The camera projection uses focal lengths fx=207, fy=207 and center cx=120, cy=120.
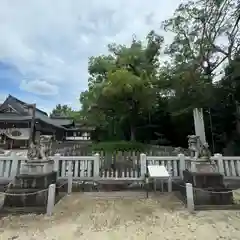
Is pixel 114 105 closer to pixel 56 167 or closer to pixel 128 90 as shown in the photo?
pixel 128 90

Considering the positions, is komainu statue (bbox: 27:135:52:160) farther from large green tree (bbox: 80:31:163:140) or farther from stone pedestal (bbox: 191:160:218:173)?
large green tree (bbox: 80:31:163:140)

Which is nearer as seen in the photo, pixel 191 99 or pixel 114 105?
pixel 191 99

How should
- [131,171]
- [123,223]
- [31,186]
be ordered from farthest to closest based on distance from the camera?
[131,171] → [31,186] → [123,223]

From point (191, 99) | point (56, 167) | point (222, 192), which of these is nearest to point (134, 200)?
point (222, 192)

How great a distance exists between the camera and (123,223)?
3822mm

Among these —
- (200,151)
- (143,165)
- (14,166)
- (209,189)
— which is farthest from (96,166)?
(209,189)

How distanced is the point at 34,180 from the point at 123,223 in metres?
2.33

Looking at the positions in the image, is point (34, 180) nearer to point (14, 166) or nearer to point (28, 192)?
point (28, 192)

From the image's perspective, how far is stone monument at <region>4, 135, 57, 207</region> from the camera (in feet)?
14.8

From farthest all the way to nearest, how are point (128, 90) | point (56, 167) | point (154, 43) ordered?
point (154, 43)
point (128, 90)
point (56, 167)

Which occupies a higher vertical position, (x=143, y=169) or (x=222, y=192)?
(x=143, y=169)

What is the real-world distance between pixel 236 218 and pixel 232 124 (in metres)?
9.41

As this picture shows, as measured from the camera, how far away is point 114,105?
1530 cm

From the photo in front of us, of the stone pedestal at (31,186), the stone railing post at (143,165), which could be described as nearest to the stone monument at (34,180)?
the stone pedestal at (31,186)
